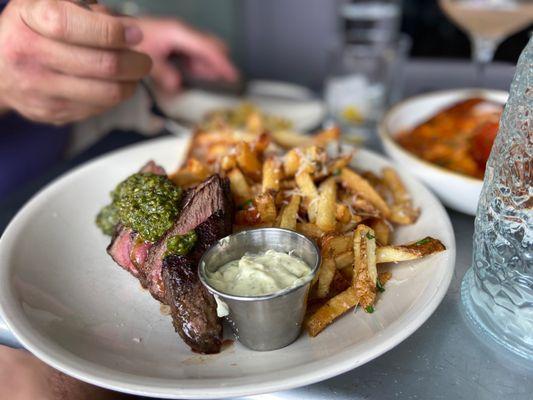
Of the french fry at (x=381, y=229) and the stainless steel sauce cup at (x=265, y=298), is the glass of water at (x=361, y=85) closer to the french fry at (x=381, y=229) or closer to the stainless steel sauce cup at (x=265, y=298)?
the french fry at (x=381, y=229)

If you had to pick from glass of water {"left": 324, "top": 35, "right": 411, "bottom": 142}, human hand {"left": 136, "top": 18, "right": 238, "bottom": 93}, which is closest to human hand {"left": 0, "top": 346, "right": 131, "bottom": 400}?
glass of water {"left": 324, "top": 35, "right": 411, "bottom": 142}

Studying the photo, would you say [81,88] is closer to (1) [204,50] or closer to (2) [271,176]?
(2) [271,176]

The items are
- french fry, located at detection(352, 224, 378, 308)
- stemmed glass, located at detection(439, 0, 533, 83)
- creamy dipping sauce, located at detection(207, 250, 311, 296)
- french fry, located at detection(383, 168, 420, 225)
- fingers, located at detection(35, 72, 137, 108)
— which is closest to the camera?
creamy dipping sauce, located at detection(207, 250, 311, 296)

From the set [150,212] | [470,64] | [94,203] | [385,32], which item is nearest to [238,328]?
[150,212]

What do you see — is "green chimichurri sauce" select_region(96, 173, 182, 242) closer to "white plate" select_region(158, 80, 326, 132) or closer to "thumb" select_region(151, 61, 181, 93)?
"white plate" select_region(158, 80, 326, 132)

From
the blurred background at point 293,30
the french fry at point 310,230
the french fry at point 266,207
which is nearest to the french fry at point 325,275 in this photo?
the french fry at point 310,230

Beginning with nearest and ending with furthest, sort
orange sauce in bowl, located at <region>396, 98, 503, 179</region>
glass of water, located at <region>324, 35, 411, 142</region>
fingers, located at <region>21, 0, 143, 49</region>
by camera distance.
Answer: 1. fingers, located at <region>21, 0, 143, 49</region>
2. orange sauce in bowl, located at <region>396, 98, 503, 179</region>
3. glass of water, located at <region>324, 35, 411, 142</region>

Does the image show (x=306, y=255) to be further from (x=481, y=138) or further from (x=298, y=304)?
(x=481, y=138)
